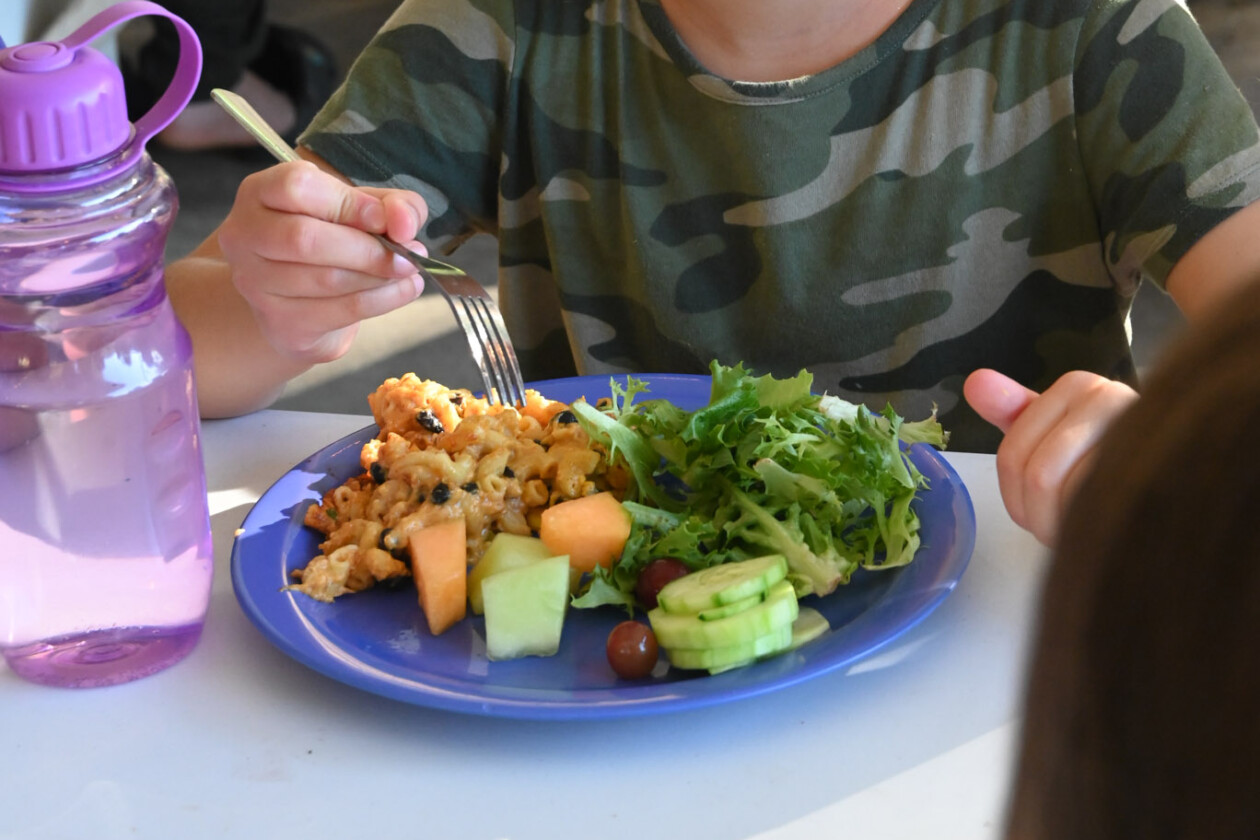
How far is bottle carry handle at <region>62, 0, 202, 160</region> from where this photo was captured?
0.67m

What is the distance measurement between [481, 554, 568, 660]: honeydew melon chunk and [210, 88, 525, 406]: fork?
0.22 m

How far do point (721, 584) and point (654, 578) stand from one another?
2.1 inches

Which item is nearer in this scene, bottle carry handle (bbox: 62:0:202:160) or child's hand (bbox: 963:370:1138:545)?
bottle carry handle (bbox: 62:0:202:160)

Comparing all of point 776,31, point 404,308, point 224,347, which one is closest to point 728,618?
point 224,347

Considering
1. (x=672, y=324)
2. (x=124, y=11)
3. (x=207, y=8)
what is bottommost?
(x=207, y=8)

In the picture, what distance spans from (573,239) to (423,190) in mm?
162

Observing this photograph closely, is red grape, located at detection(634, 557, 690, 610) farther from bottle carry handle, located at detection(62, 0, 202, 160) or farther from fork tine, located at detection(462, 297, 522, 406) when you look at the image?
bottle carry handle, located at detection(62, 0, 202, 160)

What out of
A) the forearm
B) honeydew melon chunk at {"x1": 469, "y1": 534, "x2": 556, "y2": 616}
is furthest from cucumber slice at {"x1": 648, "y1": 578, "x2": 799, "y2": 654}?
the forearm

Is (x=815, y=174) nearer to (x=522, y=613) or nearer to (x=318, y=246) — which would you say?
(x=318, y=246)

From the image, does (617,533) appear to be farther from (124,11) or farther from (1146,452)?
(1146,452)

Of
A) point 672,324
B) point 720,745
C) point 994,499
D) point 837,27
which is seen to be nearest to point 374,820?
point 720,745

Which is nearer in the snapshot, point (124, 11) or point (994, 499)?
point (124, 11)

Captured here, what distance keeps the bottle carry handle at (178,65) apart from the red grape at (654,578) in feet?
1.24

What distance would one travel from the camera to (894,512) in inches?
33.9
